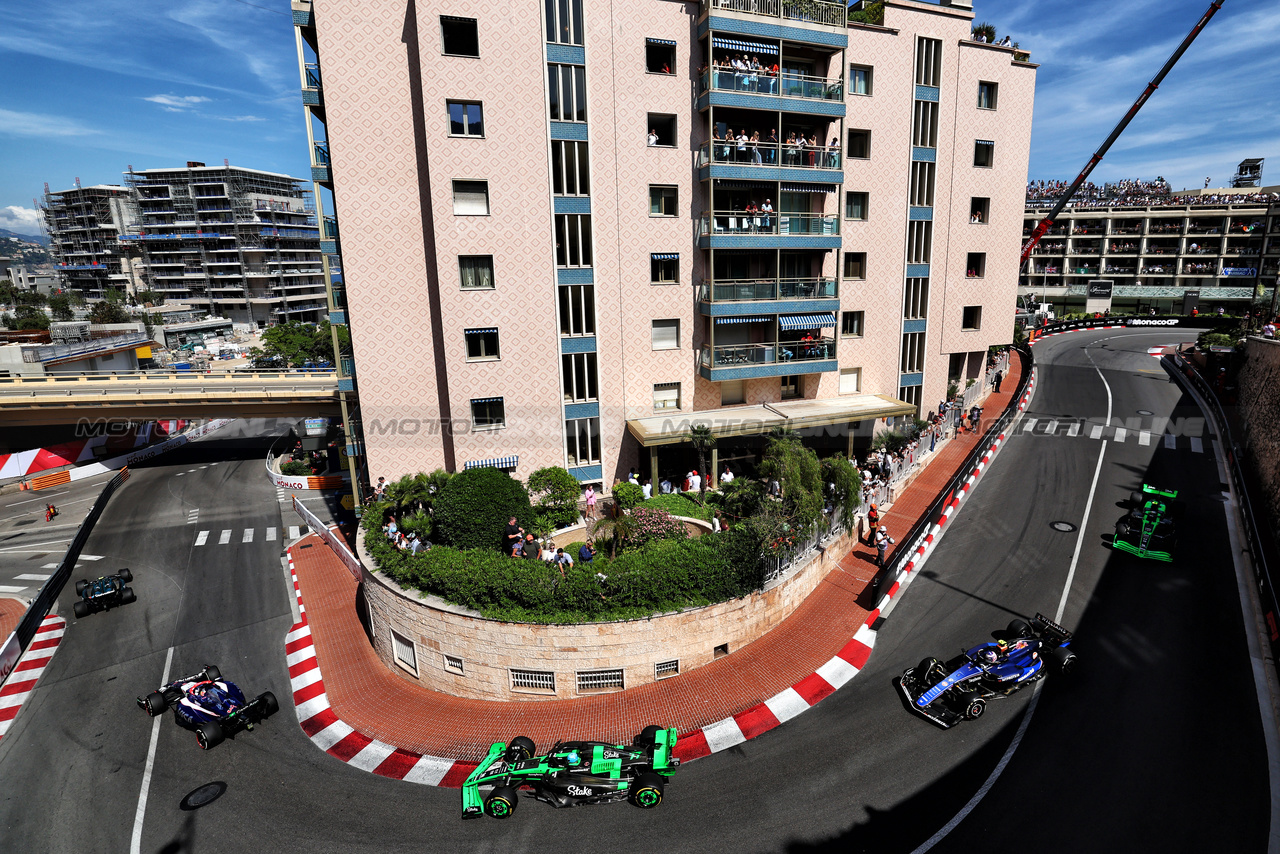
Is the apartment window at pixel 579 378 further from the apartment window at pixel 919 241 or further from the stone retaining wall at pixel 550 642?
the apartment window at pixel 919 241

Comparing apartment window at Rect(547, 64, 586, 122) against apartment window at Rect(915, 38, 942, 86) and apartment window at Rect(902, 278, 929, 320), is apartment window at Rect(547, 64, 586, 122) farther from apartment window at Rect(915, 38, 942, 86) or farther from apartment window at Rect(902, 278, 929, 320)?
apartment window at Rect(902, 278, 929, 320)

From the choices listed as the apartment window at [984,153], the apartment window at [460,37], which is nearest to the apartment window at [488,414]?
the apartment window at [460,37]

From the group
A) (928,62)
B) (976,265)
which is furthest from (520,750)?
(928,62)

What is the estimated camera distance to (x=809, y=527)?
20.2 m

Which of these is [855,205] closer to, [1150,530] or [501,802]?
[1150,530]

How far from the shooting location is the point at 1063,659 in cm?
1562

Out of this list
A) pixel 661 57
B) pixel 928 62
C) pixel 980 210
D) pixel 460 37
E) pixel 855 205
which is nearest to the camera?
pixel 460 37

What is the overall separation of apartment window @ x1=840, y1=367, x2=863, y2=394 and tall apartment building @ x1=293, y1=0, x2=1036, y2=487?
16 cm

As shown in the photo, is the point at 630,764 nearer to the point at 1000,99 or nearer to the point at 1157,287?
the point at 1000,99

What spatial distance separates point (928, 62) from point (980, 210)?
26.5ft

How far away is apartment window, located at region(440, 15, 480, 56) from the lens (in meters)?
22.5

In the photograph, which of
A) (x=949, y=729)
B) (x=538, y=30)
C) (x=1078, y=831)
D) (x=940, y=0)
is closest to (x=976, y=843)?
(x=1078, y=831)

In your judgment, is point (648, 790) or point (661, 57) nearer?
point (648, 790)

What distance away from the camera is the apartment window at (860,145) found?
1156 inches
